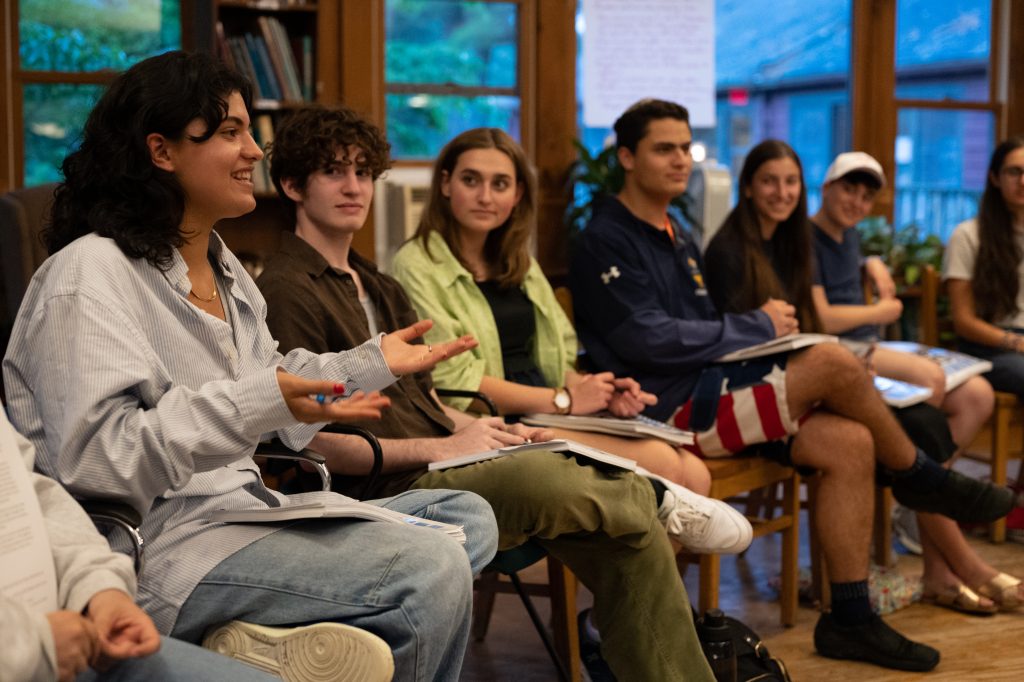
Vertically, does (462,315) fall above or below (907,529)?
above

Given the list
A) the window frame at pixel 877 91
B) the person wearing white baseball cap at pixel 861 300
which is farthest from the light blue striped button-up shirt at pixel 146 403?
the window frame at pixel 877 91

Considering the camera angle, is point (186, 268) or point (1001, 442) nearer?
point (186, 268)

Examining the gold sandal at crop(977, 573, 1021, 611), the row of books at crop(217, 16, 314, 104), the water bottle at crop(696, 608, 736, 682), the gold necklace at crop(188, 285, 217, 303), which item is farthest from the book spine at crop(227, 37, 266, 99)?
the gold sandal at crop(977, 573, 1021, 611)

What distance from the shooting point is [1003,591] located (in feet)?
10.5

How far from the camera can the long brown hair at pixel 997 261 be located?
13.4 ft

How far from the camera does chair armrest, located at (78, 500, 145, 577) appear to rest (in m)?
1.53

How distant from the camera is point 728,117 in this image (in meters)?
5.35

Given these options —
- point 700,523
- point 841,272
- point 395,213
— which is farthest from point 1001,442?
point 395,213

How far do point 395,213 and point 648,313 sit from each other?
4.95ft

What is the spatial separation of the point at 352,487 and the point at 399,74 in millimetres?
2660

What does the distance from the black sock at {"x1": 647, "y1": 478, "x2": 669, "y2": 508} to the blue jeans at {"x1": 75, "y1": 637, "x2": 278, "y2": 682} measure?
1.11 metres

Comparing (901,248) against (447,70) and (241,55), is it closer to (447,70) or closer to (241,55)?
(447,70)

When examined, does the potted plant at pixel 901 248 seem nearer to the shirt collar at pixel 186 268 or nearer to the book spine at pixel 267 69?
the book spine at pixel 267 69

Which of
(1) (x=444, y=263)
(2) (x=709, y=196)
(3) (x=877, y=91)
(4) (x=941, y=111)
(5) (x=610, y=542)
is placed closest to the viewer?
(5) (x=610, y=542)
